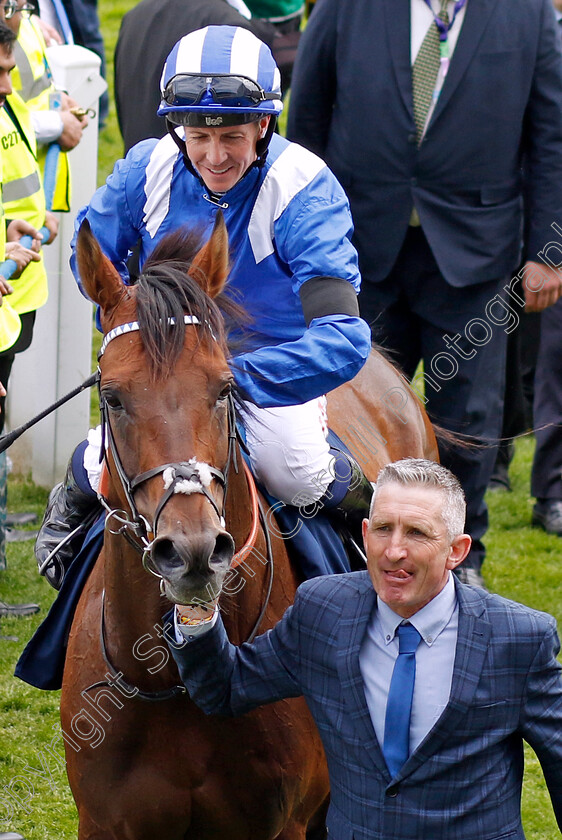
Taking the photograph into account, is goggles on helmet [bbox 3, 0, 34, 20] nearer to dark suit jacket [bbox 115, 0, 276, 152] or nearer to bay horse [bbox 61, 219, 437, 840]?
dark suit jacket [bbox 115, 0, 276, 152]

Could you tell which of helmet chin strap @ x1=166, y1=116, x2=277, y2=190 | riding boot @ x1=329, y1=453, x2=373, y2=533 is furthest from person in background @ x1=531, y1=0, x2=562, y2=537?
helmet chin strap @ x1=166, y1=116, x2=277, y2=190

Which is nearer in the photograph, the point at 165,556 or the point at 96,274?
the point at 165,556

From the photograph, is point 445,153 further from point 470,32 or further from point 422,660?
point 422,660

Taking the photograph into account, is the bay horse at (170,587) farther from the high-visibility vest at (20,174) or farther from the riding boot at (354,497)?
the high-visibility vest at (20,174)

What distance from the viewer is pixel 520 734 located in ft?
8.92

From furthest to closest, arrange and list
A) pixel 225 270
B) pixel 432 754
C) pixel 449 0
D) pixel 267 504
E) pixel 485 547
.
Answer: pixel 485 547 < pixel 449 0 < pixel 267 504 < pixel 225 270 < pixel 432 754

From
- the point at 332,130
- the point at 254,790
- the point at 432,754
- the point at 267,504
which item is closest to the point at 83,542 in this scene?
the point at 267,504

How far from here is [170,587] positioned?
2.59 m

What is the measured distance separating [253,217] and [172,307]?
858 millimetres

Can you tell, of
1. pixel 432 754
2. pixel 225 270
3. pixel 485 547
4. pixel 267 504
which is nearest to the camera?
pixel 432 754

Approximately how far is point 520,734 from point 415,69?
371 centimetres

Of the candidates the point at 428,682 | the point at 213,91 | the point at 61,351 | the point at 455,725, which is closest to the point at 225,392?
the point at 428,682

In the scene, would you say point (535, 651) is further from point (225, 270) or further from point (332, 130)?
point (332, 130)

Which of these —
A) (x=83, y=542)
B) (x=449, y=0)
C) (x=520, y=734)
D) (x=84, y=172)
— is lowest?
(x=84, y=172)
